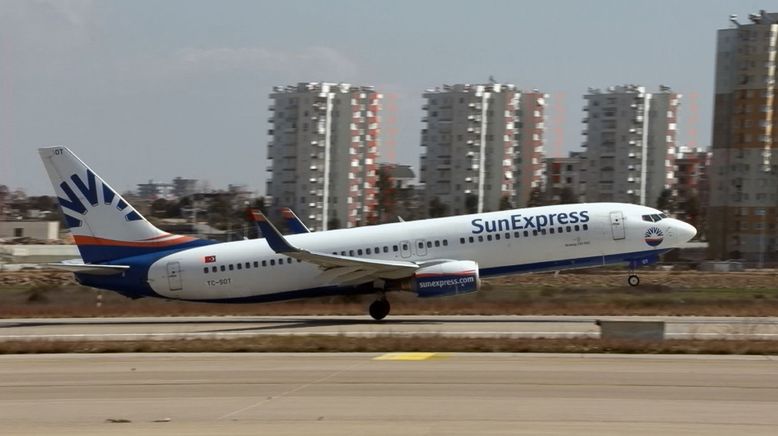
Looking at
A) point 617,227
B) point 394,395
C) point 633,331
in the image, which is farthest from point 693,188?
point 394,395

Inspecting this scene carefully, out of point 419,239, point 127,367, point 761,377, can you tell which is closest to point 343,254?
point 419,239

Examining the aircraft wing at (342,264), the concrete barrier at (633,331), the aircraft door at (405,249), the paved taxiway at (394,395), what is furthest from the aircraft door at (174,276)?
the concrete barrier at (633,331)

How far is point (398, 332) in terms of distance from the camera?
29.7 m

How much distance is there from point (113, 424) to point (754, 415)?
897 centimetres

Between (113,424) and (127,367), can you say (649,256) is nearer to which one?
(127,367)

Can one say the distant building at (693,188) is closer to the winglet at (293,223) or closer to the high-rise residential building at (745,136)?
the high-rise residential building at (745,136)

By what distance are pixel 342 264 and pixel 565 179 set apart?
155634 millimetres

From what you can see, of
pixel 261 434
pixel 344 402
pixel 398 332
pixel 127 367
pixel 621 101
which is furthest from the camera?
pixel 621 101

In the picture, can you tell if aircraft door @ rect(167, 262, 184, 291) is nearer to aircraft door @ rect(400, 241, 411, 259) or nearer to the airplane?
the airplane

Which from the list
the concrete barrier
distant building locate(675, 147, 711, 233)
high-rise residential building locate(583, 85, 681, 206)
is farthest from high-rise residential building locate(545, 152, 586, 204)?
the concrete barrier

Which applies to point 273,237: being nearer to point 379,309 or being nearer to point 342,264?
point 342,264

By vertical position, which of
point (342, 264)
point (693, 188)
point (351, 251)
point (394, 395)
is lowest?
point (394, 395)

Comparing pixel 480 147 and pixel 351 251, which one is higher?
pixel 480 147

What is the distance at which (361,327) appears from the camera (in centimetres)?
3231
